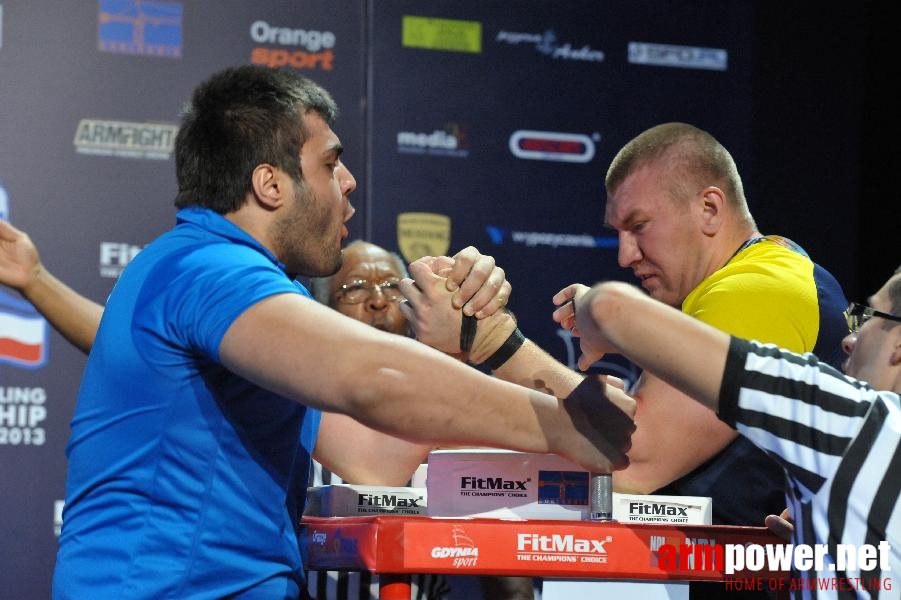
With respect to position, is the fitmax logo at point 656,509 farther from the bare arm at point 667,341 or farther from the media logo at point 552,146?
the media logo at point 552,146

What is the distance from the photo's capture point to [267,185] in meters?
1.95

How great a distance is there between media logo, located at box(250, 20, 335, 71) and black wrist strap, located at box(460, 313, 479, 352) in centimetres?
241

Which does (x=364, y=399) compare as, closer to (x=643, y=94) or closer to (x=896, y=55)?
(x=643, y=94)

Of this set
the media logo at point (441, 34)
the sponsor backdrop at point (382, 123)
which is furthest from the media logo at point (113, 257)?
the media logo at point (441, 34)

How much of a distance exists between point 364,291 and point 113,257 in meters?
0.96

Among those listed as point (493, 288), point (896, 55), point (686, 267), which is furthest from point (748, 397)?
point (896, 55)

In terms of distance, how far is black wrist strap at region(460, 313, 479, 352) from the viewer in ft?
7.42

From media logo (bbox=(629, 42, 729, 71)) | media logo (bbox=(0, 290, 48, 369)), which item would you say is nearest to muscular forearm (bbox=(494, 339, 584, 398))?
media logo (bbox=(0, 290, 48, 369))

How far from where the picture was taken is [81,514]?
5.75ft

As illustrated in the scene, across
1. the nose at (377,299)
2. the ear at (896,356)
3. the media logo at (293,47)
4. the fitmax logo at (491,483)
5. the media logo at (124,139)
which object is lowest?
the fitmax logo at (491,483)

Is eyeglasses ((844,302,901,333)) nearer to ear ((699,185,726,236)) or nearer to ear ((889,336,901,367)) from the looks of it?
ear ((889,336,901,367))

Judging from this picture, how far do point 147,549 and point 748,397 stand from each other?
2.97ft

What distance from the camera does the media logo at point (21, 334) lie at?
4.10 metres

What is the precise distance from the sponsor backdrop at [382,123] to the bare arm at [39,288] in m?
1.40
